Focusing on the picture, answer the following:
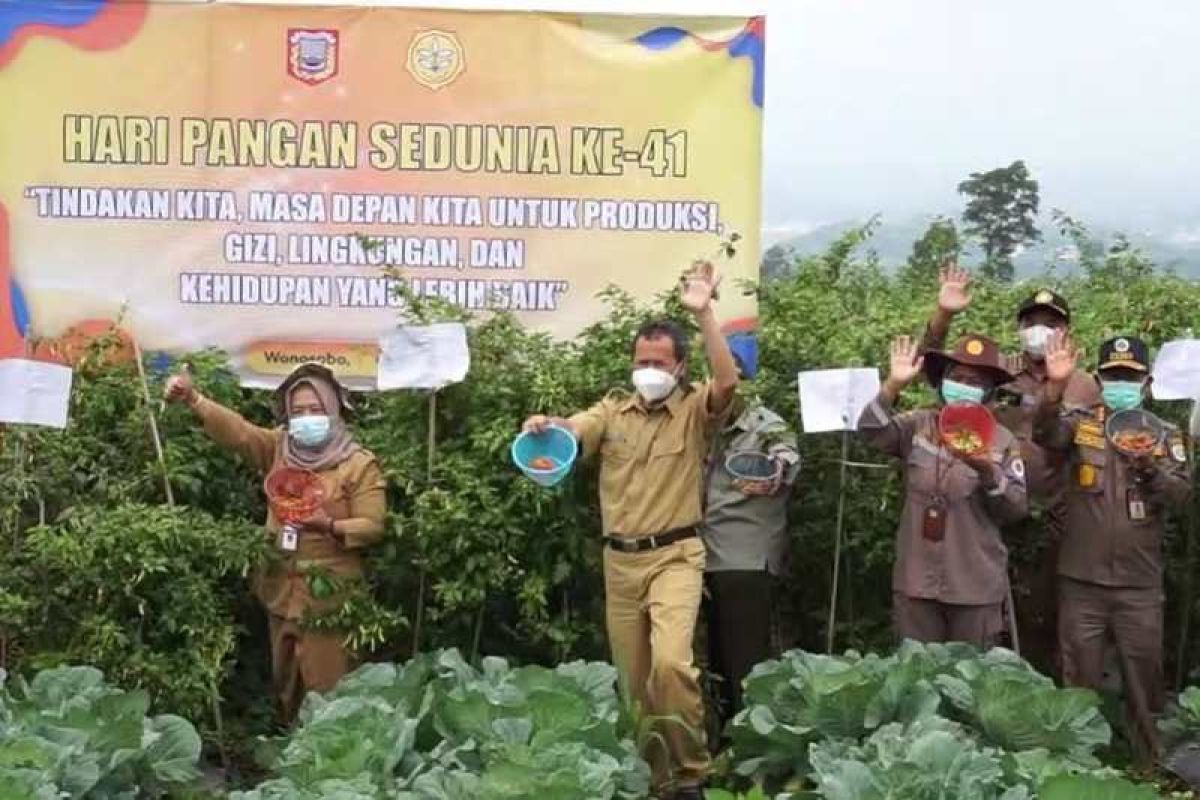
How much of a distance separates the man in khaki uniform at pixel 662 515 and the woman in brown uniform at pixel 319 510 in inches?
28.2

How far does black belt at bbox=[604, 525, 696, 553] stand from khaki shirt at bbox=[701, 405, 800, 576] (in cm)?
18

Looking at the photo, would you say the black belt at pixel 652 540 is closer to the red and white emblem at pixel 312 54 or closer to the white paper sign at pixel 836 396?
the white paper sign at pixel 836 396

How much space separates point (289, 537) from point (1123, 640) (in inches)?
124

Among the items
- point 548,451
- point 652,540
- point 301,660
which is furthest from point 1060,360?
point 301,660

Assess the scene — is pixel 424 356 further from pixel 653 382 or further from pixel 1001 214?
pixel 1001 214

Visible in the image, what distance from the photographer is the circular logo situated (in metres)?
6.71

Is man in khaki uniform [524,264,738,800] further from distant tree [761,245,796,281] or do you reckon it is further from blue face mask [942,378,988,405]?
distant tree [761,245,796,281]

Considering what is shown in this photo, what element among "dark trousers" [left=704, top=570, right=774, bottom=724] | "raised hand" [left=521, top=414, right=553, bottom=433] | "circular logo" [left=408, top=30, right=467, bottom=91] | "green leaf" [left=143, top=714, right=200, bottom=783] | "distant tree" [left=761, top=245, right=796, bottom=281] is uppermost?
"circular logo" [left=408, top=30, right=467, bottom=91]

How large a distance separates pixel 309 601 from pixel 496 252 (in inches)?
80.0

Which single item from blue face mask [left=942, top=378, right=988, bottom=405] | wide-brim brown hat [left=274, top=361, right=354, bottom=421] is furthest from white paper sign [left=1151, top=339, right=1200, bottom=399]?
wide-brim brown hat [left=274, top=361, right=354, bottom=421]

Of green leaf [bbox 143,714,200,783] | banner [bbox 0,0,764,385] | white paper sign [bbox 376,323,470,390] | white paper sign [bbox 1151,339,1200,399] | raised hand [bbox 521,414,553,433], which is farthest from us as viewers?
banner [bbox 0,0,764,385]

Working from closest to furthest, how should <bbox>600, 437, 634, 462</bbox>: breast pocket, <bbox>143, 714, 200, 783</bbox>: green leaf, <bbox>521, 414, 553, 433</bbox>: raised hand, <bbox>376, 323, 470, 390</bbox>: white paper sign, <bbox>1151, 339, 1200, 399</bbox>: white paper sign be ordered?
1. <bbox>143, 714, 200, 783</bbox>: green leaf
2. <bbox>521, 414, 553, 433</bbox>: raised hand
3. <bbox>600, 437, 634, 462</bbox>: breast pocket
4. <bbox>1151, 339, 1200, 399</bbox>: white paper sign
5. <bbox>376, 323, 470, 390</bbox>: white paper sign

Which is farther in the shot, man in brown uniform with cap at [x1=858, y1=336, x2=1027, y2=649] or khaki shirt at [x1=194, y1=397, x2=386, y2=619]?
khaki shirt at [x1=194, y1=397, x2=386, y2=619]

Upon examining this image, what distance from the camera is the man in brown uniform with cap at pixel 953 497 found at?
17.1ft
